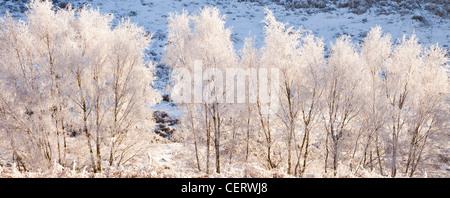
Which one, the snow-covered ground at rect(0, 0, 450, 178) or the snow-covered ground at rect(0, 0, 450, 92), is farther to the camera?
the snow-covered ground at rect(0, 0, 450, 92)

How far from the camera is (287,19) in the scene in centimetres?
4256

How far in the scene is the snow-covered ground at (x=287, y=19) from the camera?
3644 centimetres

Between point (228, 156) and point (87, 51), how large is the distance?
9414 mm

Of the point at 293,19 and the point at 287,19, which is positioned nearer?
the point at 287,19

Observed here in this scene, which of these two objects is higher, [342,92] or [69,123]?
[342,92]

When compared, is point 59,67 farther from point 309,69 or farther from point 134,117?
point 309,69

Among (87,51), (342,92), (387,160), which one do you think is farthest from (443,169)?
(87,51)

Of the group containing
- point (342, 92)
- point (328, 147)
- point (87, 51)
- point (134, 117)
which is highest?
point (87, 51)

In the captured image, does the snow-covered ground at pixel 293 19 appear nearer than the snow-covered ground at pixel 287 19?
No

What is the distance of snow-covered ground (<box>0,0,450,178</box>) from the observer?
Result: 36.4 meters

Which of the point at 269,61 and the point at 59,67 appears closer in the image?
the point at 59,67
